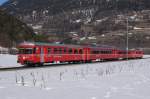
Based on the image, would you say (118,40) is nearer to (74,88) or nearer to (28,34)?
(28,34)

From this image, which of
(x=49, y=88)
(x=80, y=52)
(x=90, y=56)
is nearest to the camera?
(x=49, y=88)

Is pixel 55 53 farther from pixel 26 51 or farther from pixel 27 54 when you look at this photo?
pixel 27 54

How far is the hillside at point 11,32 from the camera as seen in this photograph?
102 metres

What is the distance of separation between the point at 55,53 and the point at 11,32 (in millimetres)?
74511

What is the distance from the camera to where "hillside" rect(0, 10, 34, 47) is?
4018 inches

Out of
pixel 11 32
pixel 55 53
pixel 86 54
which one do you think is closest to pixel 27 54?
pixel 55 53

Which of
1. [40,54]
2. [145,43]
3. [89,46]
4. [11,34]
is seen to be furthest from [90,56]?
[145,43]

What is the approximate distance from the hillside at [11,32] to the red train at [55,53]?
4554 cm

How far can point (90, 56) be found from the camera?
56281 mm

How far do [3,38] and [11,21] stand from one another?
26278mm

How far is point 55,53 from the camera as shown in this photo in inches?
1692

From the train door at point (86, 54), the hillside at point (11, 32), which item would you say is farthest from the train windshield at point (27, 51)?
the hillside at point (11, 32)

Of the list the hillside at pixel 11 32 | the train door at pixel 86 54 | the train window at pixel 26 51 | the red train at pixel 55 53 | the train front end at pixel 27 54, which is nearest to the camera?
the train front end at pixel 27 54

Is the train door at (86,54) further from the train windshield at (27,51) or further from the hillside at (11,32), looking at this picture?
the hillside at (11,32)
